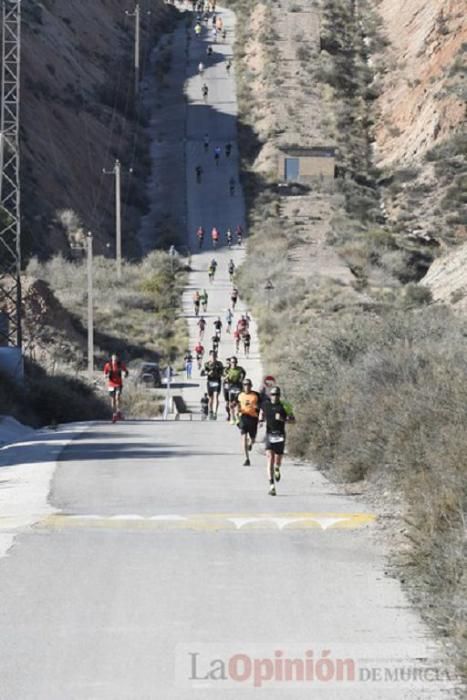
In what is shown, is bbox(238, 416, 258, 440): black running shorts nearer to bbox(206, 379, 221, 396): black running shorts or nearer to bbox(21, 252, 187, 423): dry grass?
bbox(206, 379, 221, 396): black running shorts

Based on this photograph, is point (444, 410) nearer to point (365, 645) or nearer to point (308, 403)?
point (365, 645)

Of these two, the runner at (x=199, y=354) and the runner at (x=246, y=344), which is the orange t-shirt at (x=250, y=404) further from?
the runner at (x=246, y=344)

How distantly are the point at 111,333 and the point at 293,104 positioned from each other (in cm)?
4424

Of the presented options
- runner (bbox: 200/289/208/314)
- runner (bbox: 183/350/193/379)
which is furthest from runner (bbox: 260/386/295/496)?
runner (bbox: 200/289/208/314)

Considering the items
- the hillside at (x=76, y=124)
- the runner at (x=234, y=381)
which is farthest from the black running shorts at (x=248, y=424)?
the hillside at (x=76, y=124)

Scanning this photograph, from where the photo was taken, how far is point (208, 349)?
6172cm

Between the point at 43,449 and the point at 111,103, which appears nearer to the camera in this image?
the point at 43,449

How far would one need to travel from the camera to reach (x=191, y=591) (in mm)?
11875

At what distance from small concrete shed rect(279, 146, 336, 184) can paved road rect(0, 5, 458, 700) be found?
72811 mm

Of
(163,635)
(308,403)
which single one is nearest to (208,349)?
(308,403)

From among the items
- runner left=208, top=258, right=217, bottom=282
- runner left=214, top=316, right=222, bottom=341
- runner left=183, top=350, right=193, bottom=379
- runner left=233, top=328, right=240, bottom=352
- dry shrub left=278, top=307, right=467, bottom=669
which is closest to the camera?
dry shrub left=278, top=307, right=467, bottom=669

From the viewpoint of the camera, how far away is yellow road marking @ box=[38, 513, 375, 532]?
15328 millimetres

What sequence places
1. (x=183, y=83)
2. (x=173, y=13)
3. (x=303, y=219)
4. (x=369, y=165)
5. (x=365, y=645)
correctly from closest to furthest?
(x=365, y=645) → (x=303, y=219) → (x=369, y=165) → (x=183, y=83) → (x=173, y=13)

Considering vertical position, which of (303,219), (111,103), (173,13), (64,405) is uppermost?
(173,13)
